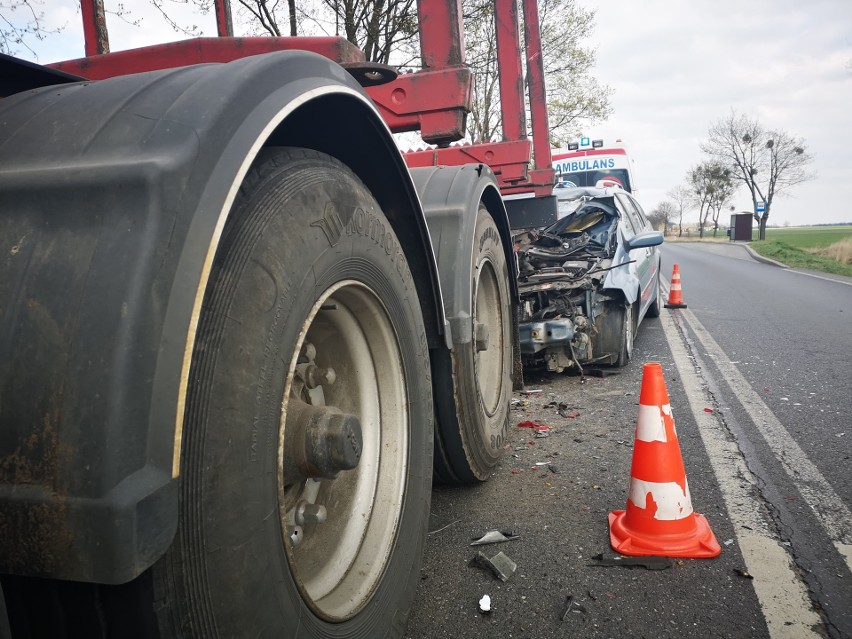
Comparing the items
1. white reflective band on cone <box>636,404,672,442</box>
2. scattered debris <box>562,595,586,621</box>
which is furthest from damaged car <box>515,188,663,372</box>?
scattered debris <box>562,595,586,621</box>

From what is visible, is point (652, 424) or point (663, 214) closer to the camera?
point (652, 424)

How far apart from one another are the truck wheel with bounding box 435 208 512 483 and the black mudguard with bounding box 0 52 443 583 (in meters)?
1.68

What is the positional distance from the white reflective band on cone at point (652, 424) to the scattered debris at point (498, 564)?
84 centimetres

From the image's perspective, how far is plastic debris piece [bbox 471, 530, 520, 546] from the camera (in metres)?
2.80

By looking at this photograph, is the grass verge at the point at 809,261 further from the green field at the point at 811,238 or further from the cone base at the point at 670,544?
the cone base at the point at 670,544

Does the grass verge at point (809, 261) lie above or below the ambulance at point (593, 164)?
below

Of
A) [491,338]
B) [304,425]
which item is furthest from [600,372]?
[304,425]

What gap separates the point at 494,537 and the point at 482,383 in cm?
116

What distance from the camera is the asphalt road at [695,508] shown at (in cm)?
223

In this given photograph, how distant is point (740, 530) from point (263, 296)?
99.2 inches

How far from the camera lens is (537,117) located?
7.09m

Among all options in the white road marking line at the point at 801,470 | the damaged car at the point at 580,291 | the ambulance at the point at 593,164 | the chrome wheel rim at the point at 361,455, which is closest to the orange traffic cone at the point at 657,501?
the white road marking line at the point at 801,470

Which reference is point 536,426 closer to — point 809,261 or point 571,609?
point 571,609

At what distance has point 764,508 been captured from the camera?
304cm
